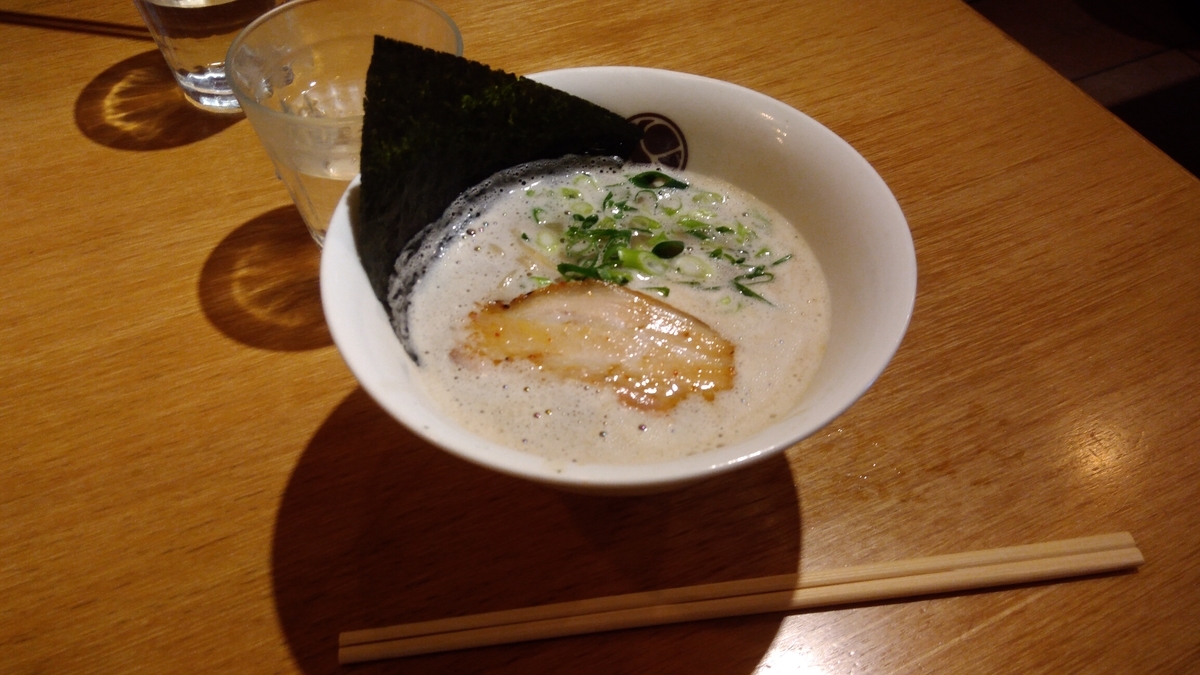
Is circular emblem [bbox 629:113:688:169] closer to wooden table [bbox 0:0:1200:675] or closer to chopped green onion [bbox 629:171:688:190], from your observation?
chopped green onion [bbox 629:171:688:190]

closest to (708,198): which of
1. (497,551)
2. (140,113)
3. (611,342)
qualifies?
(611,342)

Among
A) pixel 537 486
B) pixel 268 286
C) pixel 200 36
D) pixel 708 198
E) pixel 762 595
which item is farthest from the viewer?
pixel 200 36

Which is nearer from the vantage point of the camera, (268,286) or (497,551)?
(497,551)

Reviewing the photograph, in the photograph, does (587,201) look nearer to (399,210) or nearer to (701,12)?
(399,210)

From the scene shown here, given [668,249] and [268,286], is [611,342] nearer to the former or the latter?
[668,249]

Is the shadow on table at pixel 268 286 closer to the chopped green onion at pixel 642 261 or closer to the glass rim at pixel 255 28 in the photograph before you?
the glass rim at pixel 255 28

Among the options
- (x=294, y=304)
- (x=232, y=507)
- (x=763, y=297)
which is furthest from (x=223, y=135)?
(x=763, y=297)

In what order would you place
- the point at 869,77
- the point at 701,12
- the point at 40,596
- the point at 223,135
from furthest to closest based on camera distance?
the point at 701,12, the point at 869,77, the point at 223,135, the point at 40,596
